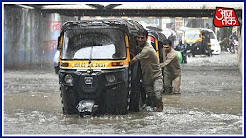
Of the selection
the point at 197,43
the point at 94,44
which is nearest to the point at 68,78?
the point at 94,44

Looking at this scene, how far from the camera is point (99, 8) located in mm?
31375

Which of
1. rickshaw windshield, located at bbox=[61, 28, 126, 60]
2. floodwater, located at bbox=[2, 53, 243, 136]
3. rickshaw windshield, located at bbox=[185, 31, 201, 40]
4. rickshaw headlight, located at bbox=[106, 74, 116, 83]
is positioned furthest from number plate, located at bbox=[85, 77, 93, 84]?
rickshaw windshield, located at bbox=[185, 31, 201, 40]

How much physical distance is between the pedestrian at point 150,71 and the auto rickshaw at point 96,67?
25cm

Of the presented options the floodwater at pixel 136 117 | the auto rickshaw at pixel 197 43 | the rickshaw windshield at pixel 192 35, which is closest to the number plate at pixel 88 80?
the floodwater at pixel 136 117

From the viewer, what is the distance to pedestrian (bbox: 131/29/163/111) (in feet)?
40.7

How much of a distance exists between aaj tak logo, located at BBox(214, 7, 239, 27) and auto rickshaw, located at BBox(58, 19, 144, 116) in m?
1.94

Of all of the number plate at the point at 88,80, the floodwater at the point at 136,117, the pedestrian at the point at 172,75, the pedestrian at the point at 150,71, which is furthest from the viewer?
the pedestrian at the point at 172,75

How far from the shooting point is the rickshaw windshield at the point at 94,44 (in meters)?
12.1

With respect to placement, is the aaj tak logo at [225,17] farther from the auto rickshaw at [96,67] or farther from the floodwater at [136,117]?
the auto rickshaw at [96,67]

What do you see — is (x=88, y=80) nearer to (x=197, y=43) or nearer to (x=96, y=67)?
(x=96, y=67)

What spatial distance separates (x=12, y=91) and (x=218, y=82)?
7.36 m

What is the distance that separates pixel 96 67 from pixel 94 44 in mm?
557

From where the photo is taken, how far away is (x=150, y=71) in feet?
41.5

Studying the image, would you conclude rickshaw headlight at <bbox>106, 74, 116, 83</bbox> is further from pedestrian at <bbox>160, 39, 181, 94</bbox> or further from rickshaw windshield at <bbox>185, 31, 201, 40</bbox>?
rickshaw windshield at <bbox>185, 31, 201, 40</bbox>
